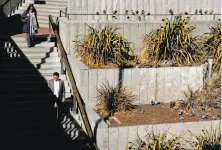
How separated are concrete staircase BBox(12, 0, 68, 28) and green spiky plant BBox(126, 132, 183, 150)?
8.76 meters

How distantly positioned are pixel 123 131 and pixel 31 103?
274cm

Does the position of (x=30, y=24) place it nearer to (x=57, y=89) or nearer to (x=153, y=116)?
(x=57, y=89)

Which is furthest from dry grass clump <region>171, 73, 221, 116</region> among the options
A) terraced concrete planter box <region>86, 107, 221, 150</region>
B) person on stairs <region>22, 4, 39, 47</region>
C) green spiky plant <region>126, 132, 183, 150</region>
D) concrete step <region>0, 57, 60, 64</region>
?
person on stairs <region>22, 4, 39, 47</region>

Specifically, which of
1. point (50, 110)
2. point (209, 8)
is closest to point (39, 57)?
point (50, 110)

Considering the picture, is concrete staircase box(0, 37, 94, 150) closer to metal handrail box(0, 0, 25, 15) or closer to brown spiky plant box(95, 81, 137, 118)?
brown spiky plant box(95, 81, 137, 118)

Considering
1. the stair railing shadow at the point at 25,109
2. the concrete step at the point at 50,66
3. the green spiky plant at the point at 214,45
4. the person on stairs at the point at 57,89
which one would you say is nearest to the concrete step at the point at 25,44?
the stair railing shadow at the point at 25,109

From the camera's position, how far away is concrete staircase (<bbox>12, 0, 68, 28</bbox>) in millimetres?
18250

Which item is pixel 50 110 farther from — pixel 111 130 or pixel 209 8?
pixel 209 8

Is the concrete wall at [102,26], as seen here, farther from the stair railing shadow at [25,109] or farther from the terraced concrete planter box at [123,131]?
the terraced concrete planter box at [123,131]

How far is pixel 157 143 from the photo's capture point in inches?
395

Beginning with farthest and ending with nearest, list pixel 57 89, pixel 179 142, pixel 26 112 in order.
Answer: pixel 26 112 < pixel 57 89 < pixel 179 142

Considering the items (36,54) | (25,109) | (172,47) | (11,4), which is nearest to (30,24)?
(36,54)

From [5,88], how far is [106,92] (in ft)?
8.89

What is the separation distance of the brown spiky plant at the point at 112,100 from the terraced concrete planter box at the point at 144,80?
254 mm
